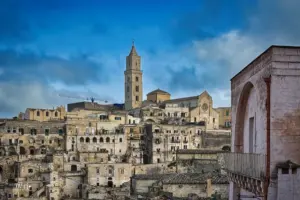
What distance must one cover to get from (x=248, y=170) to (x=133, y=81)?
299 feet

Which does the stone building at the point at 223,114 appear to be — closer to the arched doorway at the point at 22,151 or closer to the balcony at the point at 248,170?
the arched doorway at the point at 22,151

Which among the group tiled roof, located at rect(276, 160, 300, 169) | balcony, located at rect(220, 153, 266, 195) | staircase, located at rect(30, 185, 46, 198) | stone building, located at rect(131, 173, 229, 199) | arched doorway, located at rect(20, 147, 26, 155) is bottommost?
staircase, located at rect(30, 185, 46, 198)

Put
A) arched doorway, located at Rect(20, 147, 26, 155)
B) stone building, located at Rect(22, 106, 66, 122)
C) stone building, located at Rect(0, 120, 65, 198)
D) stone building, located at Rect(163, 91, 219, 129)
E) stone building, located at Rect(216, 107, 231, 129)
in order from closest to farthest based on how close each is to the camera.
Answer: stone building, located at Rect(0, 120, 65, 198) → arched doorway, located at Rect(20, 147, 26, 155) → stone building, located at Rect(22, 106, 66, 122) → stone building, located at Rect(163, 91, 219, 129) → stone building, located at Rect(216, 107, 231, 129)

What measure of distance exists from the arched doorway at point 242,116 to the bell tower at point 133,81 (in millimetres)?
86539

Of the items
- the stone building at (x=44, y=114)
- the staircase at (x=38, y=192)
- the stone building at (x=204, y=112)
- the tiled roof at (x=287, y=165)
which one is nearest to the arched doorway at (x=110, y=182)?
the staircase at (x=38, y=192)

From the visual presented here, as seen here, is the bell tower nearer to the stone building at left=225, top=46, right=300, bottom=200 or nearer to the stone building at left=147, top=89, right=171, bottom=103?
the stone building at left=147, top=89, right=171, bottom=103

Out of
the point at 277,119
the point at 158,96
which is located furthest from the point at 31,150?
the point at 277,119

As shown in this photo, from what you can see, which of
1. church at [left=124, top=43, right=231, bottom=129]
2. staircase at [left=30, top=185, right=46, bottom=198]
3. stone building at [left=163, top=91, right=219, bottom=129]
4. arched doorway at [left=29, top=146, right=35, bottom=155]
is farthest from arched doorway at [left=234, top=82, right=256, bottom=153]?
church at [left=124, top=43, right=231, bottom=129]

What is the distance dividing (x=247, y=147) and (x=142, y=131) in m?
62.2

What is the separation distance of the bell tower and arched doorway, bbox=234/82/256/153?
86539mm

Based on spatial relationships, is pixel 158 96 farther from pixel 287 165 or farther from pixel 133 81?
pixel 287 165

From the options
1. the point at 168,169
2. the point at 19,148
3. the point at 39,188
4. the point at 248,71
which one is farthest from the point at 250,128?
the point at 19,148

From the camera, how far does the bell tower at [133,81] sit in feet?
335

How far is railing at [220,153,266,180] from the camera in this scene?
11234 millimetres
